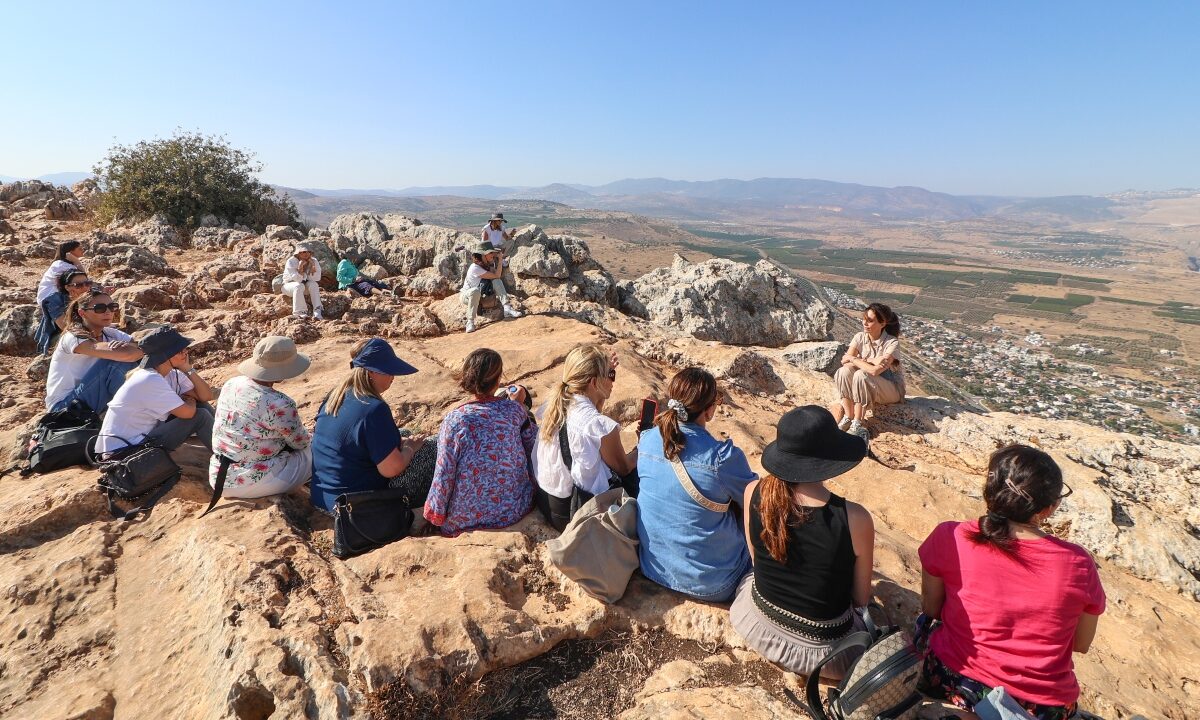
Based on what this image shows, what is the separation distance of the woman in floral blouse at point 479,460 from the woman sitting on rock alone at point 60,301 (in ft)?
18.3

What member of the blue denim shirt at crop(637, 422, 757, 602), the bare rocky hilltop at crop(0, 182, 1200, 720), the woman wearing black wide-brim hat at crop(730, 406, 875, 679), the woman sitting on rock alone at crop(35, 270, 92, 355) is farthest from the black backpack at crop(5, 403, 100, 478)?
the woman wearing black wide-brim hat at crop(730, 406, 875, 679)

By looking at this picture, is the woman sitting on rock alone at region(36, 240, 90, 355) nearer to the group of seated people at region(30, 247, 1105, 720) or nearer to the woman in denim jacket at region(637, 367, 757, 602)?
the group of seated people at region(30, 247, 1105, 720)

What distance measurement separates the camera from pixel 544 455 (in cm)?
403

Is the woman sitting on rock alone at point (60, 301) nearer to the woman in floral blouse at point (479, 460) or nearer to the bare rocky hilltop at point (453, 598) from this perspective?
the bare rocky hilltop at point (453, 598)

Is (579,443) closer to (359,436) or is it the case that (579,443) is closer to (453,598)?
(453,598)

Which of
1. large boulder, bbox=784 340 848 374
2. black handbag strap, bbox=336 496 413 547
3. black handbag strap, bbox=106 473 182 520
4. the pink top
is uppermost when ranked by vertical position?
the pink top

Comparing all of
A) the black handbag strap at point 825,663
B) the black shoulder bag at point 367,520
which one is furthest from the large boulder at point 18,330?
the black handbag strap at point 825,663

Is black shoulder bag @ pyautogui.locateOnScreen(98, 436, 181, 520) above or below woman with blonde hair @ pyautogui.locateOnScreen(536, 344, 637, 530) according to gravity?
below

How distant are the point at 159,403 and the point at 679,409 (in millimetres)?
4582

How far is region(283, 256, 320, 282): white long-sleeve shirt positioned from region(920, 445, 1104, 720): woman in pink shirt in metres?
11.0

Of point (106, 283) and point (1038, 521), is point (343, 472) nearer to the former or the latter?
point (1038, 521)

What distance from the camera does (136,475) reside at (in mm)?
4164

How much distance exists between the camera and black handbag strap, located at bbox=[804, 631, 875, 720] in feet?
8.34

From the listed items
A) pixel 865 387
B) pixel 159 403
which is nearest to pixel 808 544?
pixel 865 387
